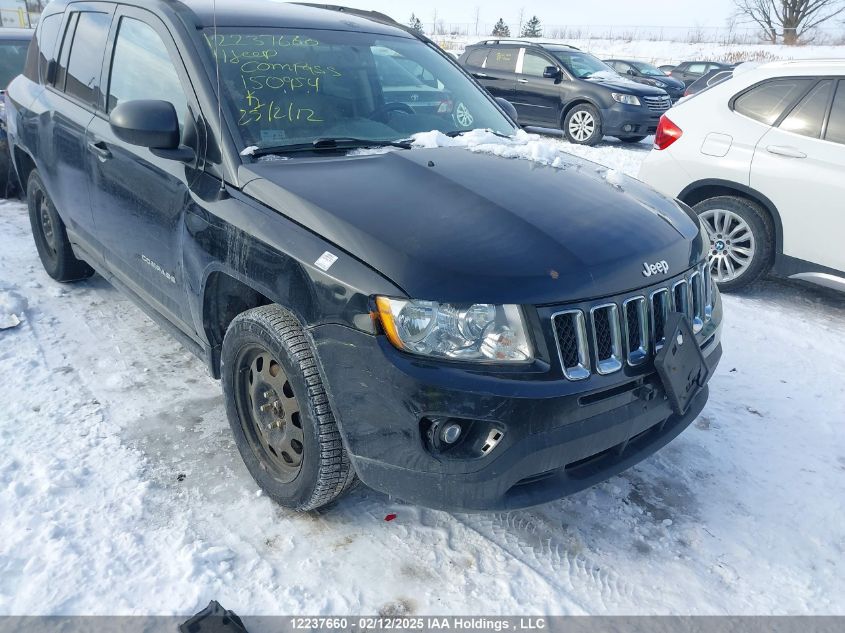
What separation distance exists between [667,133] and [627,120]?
6070 mm

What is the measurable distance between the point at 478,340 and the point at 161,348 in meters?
2.53

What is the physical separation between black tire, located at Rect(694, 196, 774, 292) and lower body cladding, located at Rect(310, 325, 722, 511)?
128 inches

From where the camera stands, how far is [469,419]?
6.53 ft

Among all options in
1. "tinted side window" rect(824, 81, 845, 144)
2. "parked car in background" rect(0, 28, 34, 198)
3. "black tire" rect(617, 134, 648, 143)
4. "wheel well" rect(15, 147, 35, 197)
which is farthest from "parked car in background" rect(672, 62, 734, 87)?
"wheel well" rect(15, 147, 35, 197)

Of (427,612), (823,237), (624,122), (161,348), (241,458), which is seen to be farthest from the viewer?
(624,122)

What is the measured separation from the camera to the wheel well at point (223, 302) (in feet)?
8.46

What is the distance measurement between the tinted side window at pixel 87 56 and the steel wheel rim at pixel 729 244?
4.20m

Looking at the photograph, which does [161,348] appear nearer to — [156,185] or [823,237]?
[156,185]

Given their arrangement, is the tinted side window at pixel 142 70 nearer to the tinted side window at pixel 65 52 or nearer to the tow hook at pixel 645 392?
the tinted side window at pixel 65 52

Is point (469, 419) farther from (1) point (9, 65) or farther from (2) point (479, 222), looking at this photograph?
(1) point (9, 65)

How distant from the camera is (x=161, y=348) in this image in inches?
152

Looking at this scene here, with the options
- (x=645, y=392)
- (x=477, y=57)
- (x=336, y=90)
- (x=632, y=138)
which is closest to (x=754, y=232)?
(x=645, y=392)

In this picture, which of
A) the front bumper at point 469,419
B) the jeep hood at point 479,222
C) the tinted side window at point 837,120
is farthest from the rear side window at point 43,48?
the tinted side window at point 837,120

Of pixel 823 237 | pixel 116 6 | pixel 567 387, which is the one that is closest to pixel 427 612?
pixel 567 387
